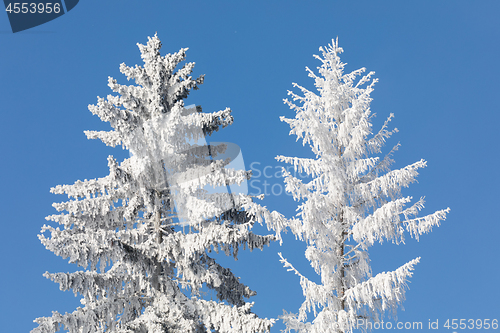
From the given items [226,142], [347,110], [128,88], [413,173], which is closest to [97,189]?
[128,88]

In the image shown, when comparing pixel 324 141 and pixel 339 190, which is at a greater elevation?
pixel 324 141

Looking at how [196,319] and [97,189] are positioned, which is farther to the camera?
[97,189]

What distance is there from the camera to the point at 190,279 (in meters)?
14.7

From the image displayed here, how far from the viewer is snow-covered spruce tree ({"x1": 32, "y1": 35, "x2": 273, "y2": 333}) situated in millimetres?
13297

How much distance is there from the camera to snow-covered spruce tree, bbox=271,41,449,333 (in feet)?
41.9

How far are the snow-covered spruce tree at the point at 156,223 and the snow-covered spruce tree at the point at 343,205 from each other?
64.4 inches

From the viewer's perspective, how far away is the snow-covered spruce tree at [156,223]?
13297 millimetres

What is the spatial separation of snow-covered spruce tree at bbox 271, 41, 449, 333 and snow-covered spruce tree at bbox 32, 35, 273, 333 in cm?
164

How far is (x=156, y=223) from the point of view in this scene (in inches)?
609

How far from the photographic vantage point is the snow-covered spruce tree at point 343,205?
12.8m

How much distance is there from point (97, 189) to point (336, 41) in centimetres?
902

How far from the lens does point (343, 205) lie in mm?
13906

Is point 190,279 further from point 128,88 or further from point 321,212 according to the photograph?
point 128,88

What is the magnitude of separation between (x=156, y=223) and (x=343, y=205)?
6.01 metres
